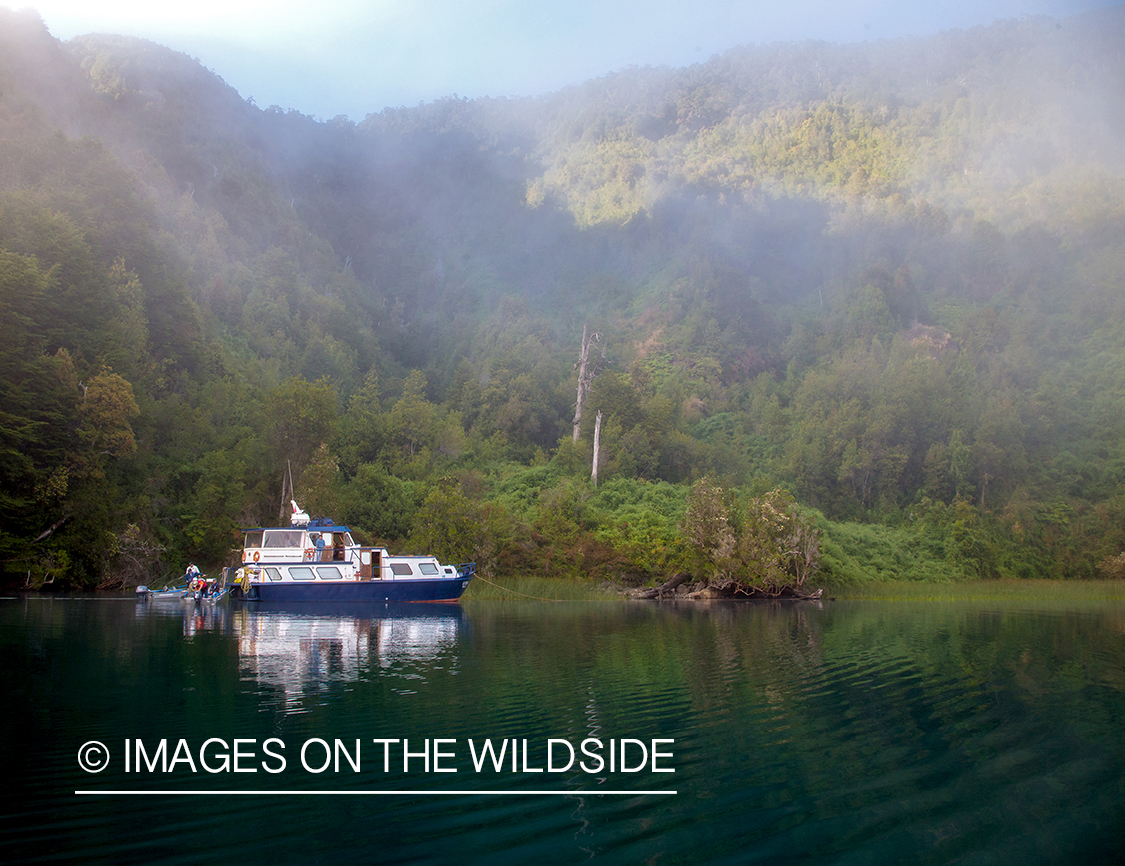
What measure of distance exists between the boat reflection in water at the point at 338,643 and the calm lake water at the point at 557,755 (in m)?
0.18

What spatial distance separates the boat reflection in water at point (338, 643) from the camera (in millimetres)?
14697

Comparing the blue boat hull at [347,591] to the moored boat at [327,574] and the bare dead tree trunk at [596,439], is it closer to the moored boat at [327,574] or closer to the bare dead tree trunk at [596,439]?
the moored boat at [327,574]

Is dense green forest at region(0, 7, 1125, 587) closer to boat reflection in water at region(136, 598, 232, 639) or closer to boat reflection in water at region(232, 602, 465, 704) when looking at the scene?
boat reflection in water at region(136, 598, 232, 639)

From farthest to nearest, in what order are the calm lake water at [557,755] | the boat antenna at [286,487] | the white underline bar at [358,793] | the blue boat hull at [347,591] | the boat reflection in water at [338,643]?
the boat antenna at [286,487] < the blue boat hull at [347,591] < the boat reflection in water at [338,643] < the white underline bar at [358,793] < the calm lake water at [557,755]

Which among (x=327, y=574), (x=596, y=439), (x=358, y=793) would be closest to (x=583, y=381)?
(x=596, y=439)

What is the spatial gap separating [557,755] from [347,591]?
97.4ft

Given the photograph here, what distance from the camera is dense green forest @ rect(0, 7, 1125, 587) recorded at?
46.9m

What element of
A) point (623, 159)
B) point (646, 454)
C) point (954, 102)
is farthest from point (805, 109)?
point (646, 454)

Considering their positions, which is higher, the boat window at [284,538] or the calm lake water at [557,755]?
the calm lake water at [557,755]

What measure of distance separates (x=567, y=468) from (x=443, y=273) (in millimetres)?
74348

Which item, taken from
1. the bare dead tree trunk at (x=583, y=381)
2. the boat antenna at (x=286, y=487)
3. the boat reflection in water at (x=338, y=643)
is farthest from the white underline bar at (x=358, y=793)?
the bare dead tree trunk at (x=583, y=381)

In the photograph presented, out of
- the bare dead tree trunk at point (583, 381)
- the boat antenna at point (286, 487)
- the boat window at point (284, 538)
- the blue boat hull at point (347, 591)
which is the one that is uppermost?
the bare dead tree trunk at point (583, 381)

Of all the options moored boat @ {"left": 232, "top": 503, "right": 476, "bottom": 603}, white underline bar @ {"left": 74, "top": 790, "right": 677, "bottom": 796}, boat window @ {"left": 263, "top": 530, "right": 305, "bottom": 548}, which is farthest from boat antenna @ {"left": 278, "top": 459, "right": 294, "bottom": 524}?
white underline bar @ {"left": 74, "top": 790, "right": 677, "bottom": 796}

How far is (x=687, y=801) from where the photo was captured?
25.1 feet
